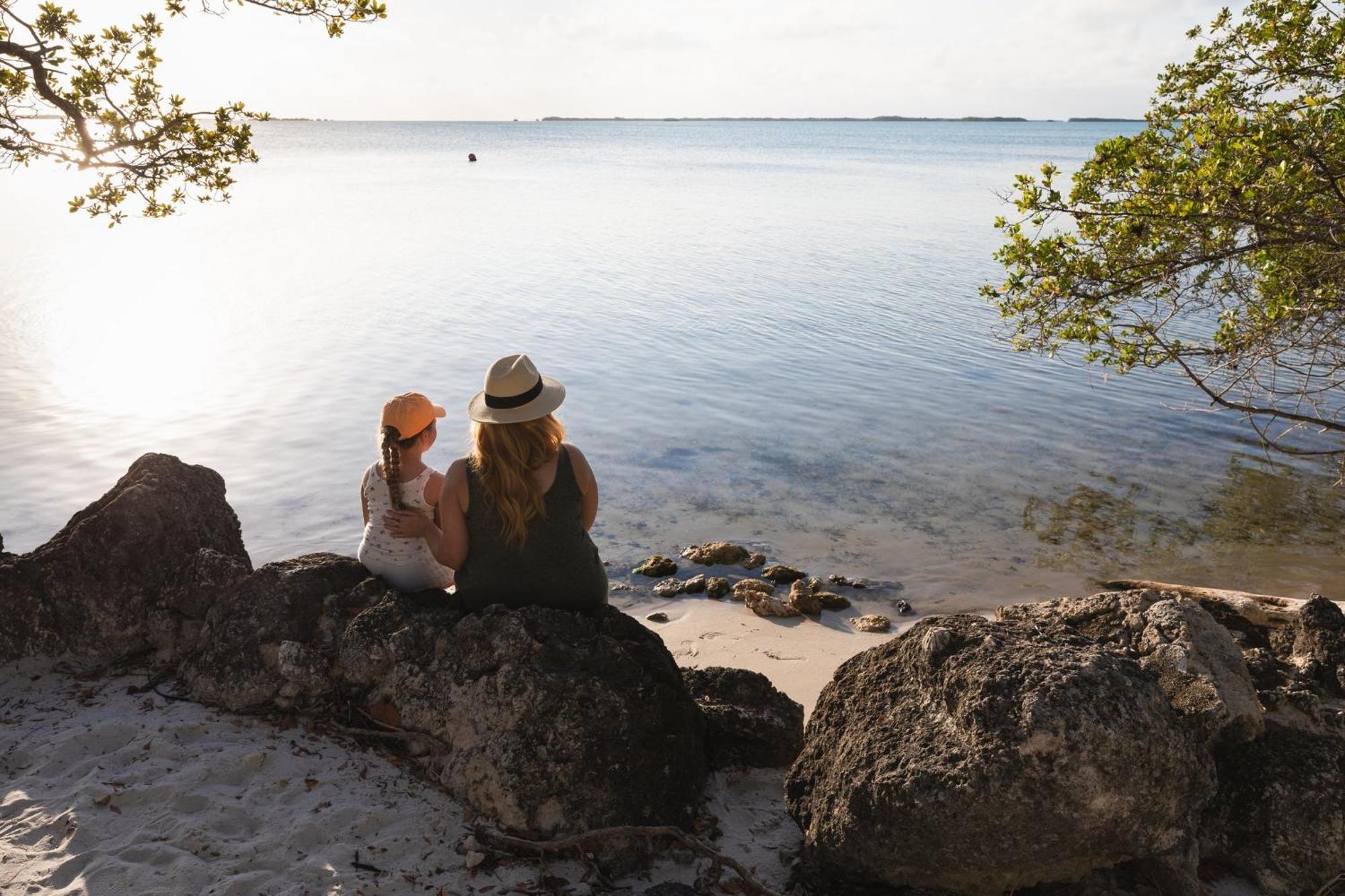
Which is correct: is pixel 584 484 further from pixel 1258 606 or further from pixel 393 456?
pixel 1258 606

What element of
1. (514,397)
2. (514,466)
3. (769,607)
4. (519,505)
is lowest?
(769,607)

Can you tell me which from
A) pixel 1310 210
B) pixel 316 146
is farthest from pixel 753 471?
pixel 316 146

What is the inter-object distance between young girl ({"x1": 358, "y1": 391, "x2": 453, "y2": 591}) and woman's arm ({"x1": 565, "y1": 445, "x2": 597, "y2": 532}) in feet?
2.95

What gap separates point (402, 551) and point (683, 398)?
36.2ft

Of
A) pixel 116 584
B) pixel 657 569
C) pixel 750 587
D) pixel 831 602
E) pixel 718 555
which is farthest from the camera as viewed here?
pixel 718 555

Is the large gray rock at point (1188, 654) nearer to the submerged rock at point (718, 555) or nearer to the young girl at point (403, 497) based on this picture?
the young girl at point (403, 497)

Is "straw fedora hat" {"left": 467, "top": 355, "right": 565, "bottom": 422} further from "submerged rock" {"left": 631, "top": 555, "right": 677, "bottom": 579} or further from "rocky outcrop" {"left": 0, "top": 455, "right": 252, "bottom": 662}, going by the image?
"submerged rock" {"left": 631, "top": 555, "right": 677, "bottom": 579}

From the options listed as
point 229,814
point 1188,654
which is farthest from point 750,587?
point 229,814

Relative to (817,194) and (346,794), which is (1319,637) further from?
(817,194)

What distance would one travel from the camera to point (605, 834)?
4102 mm

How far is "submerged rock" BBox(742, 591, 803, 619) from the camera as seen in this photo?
8688mm

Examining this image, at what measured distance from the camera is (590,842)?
4125 millimetres

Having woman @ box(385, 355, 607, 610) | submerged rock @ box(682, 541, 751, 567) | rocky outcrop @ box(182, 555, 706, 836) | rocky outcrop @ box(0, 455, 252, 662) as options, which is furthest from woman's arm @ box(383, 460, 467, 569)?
submerged rock @ box(682, 541, 751, 567)

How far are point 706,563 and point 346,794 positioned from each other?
5895 mm
